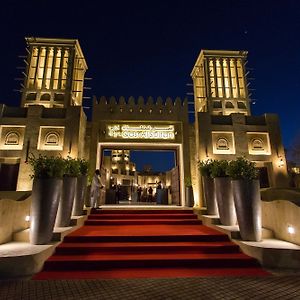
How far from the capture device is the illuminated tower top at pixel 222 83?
17125 mm

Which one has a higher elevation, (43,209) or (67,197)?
(67,197)

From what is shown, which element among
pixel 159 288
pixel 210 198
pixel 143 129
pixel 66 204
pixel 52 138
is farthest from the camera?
pixel 143 129

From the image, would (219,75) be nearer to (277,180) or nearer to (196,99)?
(196,99)

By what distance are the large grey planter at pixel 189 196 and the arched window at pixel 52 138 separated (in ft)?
23.1

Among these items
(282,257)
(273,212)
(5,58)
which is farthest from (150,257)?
(5,58)

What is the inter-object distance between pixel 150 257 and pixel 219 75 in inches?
677

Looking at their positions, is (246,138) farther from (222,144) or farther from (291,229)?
(291,229)

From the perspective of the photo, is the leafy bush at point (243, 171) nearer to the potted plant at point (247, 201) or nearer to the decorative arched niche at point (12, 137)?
the potted plant at point (247, 201)

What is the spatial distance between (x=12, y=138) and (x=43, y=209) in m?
7.92

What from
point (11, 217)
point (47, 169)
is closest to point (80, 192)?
point (11, 217)

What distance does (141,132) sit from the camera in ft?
36.1

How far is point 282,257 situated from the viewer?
3777 mm

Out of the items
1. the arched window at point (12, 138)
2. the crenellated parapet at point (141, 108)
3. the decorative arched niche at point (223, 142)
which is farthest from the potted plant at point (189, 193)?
the arched window at point (12, 138)

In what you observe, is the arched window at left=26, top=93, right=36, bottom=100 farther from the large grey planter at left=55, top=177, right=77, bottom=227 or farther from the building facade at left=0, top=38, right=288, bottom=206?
the large grey planter at left=55, top=177, right=77, bottom=227
